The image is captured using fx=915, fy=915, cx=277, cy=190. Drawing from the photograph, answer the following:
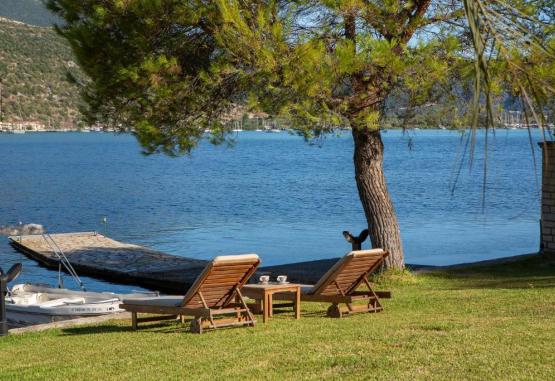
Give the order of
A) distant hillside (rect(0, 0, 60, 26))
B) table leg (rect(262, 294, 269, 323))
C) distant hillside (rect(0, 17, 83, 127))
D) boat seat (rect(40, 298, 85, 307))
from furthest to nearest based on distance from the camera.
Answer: distant hillside (rect(0, 0, 60, 26)) → distant hillside (rect(0, 17, 83, 127)) → boat seat (rect(40, 298, 85, 307)) → table leg (rect(262, 294, 269, 323))

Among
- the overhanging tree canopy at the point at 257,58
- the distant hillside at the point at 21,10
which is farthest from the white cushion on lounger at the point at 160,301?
the distant hillside at the point at 21,10

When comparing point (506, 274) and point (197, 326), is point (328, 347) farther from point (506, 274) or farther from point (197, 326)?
point (506, 274)

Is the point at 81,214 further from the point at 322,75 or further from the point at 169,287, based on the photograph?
the point at 322,75

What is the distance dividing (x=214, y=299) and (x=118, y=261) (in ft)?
43.5

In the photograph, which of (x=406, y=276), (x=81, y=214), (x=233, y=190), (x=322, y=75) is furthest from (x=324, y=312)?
(x=233, y=190)

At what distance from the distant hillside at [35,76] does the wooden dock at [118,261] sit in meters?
100

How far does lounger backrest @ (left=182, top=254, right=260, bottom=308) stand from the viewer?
782 centimetres

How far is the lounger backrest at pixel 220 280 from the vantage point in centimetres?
782

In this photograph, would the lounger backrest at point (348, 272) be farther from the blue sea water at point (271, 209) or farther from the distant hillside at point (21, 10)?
the distant hillside at point (21, 10)

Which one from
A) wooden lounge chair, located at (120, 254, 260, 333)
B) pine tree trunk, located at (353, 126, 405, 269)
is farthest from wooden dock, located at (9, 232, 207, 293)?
wooden lounge chair, located at (120, 254, 260, 333)

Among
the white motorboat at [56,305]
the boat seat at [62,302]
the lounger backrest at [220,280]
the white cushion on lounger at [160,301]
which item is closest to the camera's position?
the lounger backrest at [220,280]

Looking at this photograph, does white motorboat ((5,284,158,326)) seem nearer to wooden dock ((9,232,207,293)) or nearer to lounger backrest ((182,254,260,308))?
lounger backrest ((182,254,260,308))

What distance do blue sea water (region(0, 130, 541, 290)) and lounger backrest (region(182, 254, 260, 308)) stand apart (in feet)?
6.30

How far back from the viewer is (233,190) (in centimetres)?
5578
